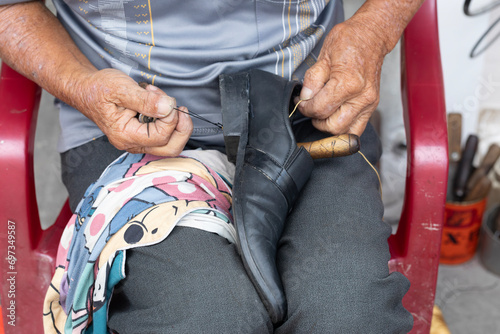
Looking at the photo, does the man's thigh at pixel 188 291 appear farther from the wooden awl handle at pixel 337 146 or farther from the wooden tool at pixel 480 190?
the wooden tool at pixel 480 190

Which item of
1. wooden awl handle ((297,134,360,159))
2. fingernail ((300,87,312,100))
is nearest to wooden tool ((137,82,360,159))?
wooden awl handle ((297,134,360,159))

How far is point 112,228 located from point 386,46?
668mm

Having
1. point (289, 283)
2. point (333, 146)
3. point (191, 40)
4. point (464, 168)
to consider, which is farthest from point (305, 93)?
point (464, 168)

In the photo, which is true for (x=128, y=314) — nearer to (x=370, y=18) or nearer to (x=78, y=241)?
(x=78, y=241)

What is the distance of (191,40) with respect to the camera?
887 millimetres

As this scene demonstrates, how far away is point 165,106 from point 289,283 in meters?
0.35

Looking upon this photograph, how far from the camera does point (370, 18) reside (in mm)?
947

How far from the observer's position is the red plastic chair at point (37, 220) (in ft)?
3.19

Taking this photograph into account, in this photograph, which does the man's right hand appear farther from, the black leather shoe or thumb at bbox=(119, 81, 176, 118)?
the black leather shoe

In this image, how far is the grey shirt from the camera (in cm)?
88

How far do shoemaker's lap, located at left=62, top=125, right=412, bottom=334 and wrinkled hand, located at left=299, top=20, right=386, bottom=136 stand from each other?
180 millimetres

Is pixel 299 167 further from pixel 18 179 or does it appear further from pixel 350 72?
pixel 18 179

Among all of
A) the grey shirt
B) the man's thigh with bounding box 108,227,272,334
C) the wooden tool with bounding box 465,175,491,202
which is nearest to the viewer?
the man's thigh with bounding box 108,227,272,334

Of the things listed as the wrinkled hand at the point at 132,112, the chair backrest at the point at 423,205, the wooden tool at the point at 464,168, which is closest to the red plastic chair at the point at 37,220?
the chair backrest at the point at 423,205
